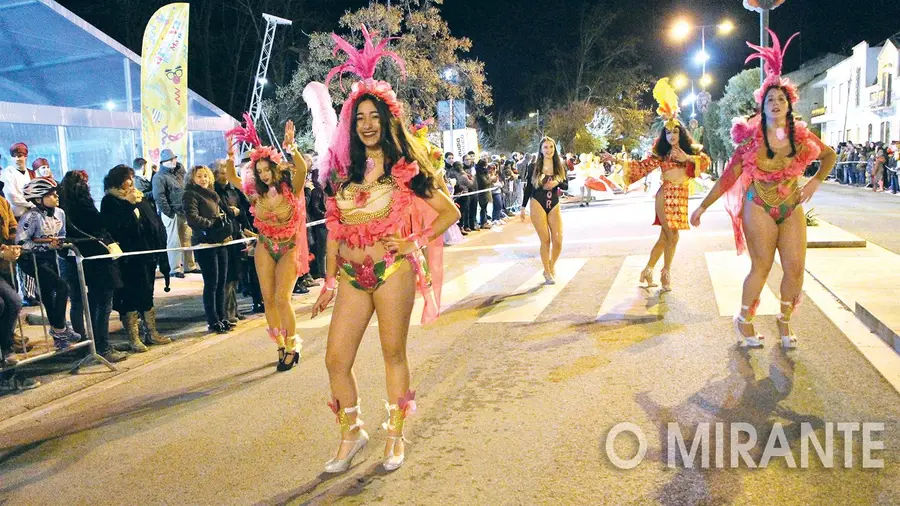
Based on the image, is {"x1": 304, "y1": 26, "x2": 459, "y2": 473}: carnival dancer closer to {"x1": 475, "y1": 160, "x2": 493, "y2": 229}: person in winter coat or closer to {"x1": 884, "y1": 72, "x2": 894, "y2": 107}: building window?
{"x1": 475, "y1": 160, "x2": 493, "y2": 229}: person in winter coat

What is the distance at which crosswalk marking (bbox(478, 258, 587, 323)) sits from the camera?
7922 mm

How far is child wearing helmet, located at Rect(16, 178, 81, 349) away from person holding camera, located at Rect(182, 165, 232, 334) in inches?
51.6

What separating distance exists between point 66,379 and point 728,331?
608 centimetres

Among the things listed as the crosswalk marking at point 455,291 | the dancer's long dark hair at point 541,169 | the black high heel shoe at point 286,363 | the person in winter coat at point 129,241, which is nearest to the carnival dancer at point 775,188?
the crosswalk marking at point 455,291

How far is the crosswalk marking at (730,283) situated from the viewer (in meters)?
7.71

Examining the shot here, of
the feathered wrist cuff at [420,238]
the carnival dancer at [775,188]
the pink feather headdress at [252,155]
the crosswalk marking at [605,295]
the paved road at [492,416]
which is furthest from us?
the crosswalk marking at [605,295]

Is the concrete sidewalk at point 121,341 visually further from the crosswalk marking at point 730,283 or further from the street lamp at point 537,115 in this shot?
the street lamp at point 537,115

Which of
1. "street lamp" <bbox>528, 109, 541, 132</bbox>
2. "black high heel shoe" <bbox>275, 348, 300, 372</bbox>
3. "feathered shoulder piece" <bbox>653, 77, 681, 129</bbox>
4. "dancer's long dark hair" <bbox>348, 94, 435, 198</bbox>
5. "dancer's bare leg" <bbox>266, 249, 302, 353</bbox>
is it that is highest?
"street lamp" <bbox>528, 109, 541, 132</bbox>

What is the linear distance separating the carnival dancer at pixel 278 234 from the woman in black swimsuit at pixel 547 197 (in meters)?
4.33

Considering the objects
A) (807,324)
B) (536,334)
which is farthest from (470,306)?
(807,324)

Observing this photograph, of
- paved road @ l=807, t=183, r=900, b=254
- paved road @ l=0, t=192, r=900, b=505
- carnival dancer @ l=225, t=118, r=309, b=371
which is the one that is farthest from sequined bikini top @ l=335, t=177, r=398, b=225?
paved road @ l=807, t=183, r=900, b=254

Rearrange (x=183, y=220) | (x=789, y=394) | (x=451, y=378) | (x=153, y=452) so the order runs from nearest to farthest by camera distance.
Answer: (x=153, y=452), (x=789, y=394), (x=451, y=378), (x=183, y=220)

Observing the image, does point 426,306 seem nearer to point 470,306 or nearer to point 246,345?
point 246,345

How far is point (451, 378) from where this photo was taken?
5.80 metres
